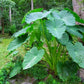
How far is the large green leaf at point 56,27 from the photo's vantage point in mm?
1615

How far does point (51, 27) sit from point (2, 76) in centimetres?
139

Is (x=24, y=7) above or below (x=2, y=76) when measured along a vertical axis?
above

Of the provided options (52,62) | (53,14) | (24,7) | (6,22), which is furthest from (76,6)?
(24,7)

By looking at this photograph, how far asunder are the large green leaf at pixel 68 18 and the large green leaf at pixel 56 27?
4.8 inches

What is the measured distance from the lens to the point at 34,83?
83.4 inches

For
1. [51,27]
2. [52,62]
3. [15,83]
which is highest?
[51,27]

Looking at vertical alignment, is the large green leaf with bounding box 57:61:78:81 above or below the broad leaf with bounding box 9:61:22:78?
above

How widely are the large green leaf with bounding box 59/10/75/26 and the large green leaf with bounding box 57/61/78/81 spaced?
2.40ft

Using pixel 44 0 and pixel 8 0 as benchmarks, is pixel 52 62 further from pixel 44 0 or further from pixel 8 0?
pixel 44 0

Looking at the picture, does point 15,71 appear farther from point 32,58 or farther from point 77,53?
point 77,53

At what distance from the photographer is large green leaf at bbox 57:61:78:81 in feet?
5.90

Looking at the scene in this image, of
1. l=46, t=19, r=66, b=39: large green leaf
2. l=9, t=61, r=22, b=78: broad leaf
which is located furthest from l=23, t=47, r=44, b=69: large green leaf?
l=9, t=61, r=22, b=78: broad leaf

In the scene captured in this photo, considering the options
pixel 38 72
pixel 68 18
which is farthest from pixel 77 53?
pixel 38 72

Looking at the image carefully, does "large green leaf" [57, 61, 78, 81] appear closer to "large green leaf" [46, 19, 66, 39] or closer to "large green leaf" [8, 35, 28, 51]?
"large green leaf" [46, 19, 66, 39]
